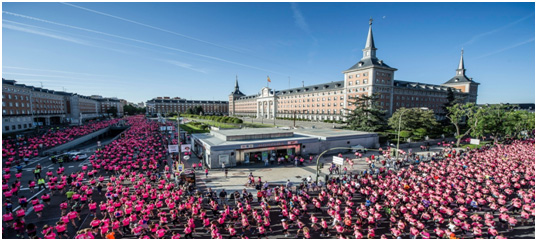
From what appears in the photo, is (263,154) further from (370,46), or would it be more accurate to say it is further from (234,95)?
(234,95)

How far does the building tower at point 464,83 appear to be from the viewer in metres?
97.1

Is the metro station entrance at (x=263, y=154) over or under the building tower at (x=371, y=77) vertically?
under

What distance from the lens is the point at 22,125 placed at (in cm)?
6338

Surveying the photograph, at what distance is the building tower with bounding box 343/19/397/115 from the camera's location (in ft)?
227

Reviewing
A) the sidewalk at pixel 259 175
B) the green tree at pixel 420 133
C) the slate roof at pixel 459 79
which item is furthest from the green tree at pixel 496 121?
the slate roof at pixel 459 79

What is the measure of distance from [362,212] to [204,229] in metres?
9.02

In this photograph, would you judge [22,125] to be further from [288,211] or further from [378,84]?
[378,84]

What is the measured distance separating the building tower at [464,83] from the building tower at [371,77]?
50.3 metres

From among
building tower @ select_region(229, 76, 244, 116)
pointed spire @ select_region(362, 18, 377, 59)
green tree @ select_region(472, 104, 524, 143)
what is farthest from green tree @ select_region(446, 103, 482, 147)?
building tower @ select_region(229, 76, 244, 116)

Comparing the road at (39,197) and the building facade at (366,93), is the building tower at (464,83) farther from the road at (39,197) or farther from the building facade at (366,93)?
the road at (39,197)

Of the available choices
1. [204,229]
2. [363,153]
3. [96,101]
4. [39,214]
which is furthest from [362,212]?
[96,101]

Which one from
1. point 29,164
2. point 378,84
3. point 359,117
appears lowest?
point 29,164

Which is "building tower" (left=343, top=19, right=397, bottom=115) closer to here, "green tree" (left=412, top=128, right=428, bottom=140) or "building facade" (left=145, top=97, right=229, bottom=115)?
"green tree" (left=412, top=128, right=428, bottom=140)

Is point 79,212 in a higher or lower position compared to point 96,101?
lower
